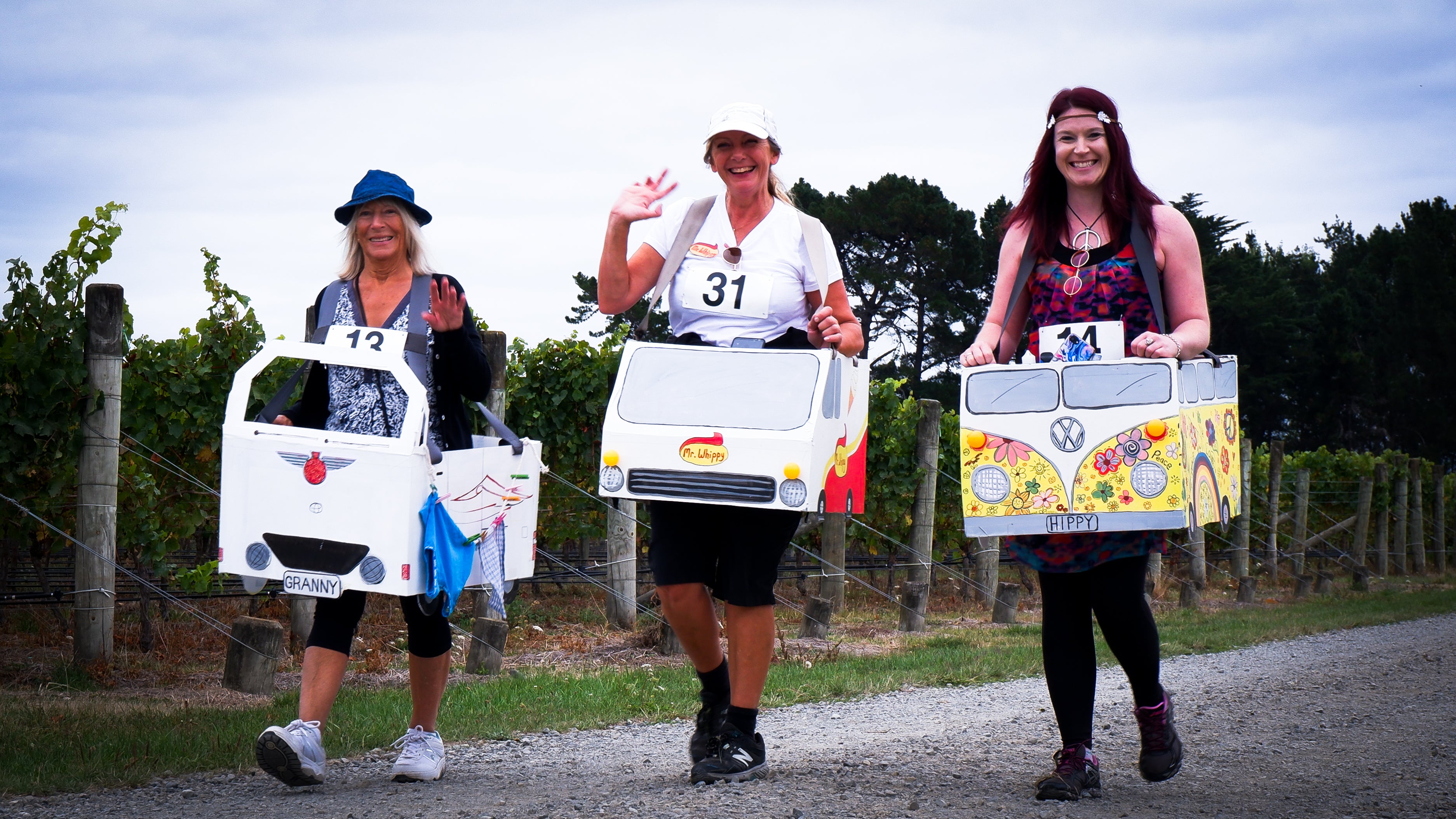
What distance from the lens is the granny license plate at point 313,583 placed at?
3.47 meters

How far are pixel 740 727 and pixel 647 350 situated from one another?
3.82 ft

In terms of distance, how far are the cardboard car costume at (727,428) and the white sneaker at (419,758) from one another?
0.97m

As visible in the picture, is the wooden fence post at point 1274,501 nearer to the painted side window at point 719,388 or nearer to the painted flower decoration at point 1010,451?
the painted flower decoration at point 1010,451

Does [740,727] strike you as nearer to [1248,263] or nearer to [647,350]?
[647,350]

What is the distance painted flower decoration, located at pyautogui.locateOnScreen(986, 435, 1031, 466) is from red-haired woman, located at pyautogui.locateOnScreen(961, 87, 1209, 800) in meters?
0.26

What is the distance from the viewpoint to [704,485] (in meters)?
3.61

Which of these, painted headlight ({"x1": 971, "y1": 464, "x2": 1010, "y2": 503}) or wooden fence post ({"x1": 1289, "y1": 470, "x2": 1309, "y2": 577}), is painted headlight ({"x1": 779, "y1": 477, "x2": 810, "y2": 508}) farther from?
wooden fence post ({"x1": 1289, "y1": 470, "x2": 1309, "y2": 577})

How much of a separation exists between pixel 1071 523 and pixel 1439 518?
25971mm

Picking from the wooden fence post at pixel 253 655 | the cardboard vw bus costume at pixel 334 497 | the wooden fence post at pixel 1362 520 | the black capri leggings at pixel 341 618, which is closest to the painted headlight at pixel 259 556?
the cardboard vw bus costume at pixel 334 497

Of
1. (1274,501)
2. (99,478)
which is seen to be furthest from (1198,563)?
(99,478)

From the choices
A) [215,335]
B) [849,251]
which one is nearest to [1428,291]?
[849,251]

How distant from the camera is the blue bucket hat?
3.97 metres

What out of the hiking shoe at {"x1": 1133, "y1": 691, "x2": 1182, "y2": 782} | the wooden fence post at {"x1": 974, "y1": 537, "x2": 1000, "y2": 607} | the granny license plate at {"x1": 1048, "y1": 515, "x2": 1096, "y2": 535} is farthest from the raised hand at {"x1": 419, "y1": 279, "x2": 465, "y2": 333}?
the wooden fence post at {"x1": 974, "y1": 537, "x2": 1000, "y2": 607}

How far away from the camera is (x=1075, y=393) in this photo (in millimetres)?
3615
